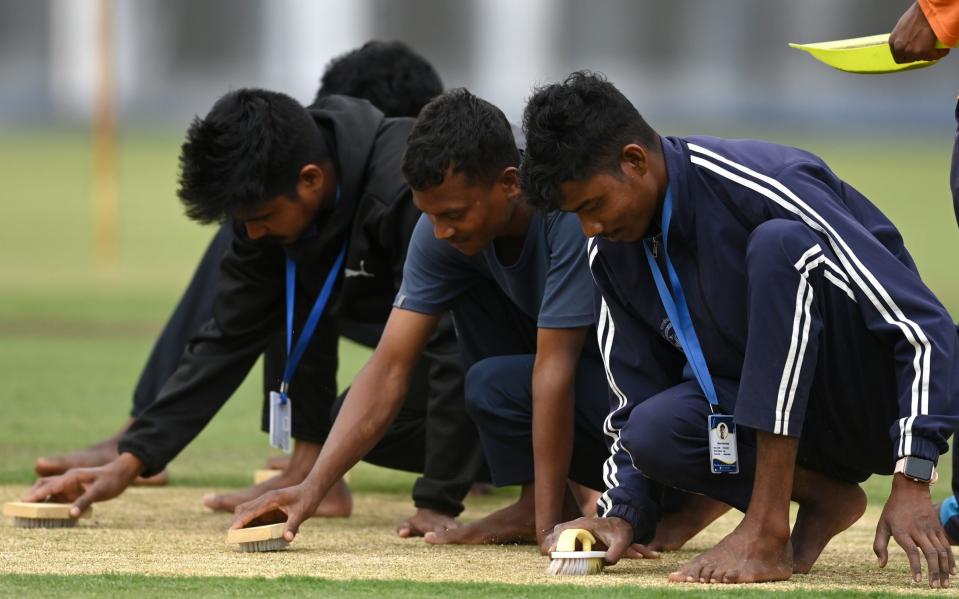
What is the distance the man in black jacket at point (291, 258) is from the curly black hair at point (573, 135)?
109cm

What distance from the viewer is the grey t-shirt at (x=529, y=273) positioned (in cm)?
413

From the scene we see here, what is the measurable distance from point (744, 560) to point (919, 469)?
1.49 ft

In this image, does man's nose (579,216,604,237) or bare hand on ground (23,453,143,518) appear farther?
bare hand on ground (23,453,143,518)

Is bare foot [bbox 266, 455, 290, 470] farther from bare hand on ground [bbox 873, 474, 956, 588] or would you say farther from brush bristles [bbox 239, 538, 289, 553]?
bare hand on ground [bbox 873, 474, 956, 588]

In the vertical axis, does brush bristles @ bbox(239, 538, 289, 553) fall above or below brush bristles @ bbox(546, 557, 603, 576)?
below

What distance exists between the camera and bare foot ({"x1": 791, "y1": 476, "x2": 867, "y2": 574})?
3.89m

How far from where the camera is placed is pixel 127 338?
10.4 meters

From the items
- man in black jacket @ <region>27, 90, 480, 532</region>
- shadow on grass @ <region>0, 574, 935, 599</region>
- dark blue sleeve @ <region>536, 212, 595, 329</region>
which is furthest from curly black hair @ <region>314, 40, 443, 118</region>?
shadow on grass @ <region>0, 574, 935, 599</region>

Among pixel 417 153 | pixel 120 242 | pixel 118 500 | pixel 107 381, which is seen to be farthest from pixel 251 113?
pixel 120 242

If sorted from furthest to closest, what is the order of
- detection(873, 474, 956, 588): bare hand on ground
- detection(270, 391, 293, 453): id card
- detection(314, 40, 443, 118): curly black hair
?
detection(314, 40, 443, 118): curly black hair < detection(270, 391, 293, 453): id card < detection(873, 474, 956, 588): bare hand on ground

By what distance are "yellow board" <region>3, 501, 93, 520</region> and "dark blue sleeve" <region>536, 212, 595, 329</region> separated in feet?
5.01

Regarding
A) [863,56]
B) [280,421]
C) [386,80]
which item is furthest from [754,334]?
[386,80]

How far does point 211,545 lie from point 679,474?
4.39 ft

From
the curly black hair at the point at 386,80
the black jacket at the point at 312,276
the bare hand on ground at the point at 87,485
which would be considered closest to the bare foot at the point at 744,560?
the black jacket at the point at 312,276
